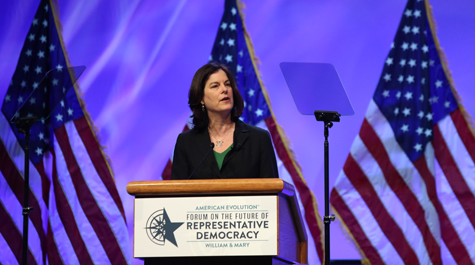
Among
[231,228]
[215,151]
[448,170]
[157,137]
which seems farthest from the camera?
[157,137]

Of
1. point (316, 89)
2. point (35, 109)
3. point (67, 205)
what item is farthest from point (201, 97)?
point (67, 205)

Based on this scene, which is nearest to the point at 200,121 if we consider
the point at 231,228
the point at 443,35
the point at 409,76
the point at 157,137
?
the point at 231,228

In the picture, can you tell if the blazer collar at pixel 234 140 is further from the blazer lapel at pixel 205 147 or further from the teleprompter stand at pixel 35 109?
the teleprompter stand at pixel 35 109

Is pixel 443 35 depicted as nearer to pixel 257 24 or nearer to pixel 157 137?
pixel 257 24

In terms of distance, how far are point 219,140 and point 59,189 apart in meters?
2.35

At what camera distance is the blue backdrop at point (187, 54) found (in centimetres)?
426

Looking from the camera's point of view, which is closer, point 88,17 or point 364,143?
point 364,143

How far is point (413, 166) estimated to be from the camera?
4.11 metres

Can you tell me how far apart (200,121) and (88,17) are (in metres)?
2.48

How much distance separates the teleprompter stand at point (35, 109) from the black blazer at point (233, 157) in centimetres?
120

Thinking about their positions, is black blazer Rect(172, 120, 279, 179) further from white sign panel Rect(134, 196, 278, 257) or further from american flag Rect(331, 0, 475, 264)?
american flag Rect(331, 0, 475, 264)

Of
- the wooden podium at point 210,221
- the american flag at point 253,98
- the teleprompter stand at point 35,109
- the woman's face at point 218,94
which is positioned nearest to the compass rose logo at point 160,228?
the wooden podium at point 210,221

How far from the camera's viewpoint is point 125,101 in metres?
4.52

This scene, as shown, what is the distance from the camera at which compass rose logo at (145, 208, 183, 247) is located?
1823 millimetres
